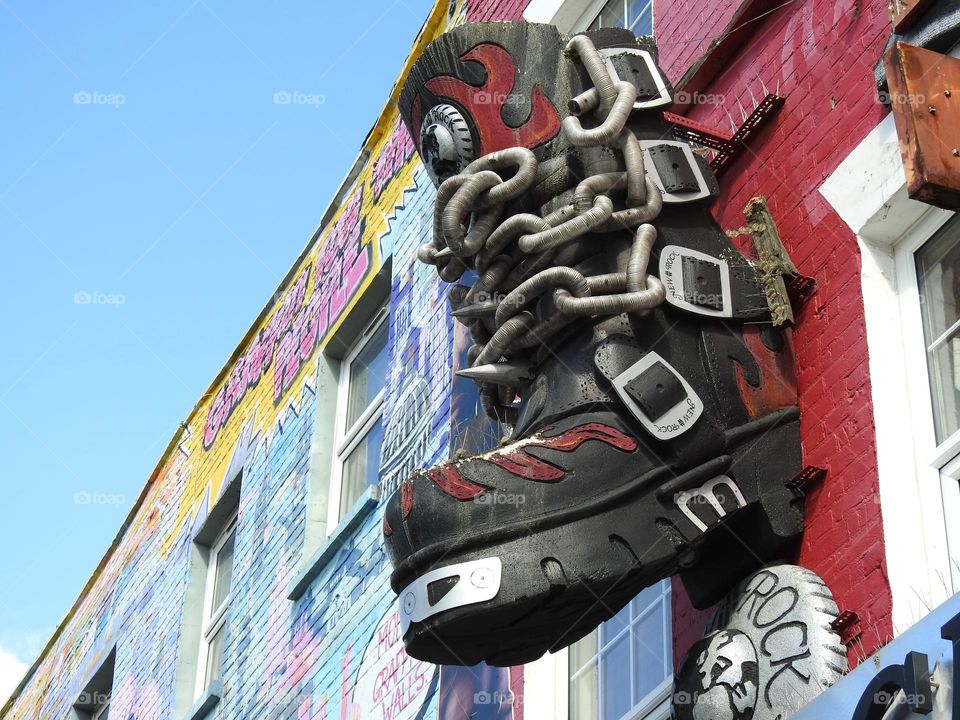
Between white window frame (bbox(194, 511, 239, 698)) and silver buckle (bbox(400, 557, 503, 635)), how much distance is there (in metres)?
6.45

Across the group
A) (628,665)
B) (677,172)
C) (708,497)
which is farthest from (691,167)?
(628,665)

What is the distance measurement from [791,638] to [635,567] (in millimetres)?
597

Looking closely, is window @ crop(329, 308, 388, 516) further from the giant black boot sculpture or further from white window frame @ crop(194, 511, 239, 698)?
the giant black boot sculpture

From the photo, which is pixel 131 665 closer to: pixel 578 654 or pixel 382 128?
pixel 382 128

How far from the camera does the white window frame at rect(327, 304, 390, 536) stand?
1127cm

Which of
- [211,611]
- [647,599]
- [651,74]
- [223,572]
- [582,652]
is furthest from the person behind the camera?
[223,572]

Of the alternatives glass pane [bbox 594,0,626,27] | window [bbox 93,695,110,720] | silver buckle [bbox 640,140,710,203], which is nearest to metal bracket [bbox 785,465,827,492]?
silver buckle [bbox 640,140,710,203]

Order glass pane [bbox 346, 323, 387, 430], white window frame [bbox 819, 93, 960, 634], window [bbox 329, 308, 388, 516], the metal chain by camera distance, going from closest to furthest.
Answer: white window frame [bbox 819, 93, 960, 634], the metal chain, window [bbox 329, 308, 388, 516], glass pane [bbox 346, 323, 387, 430]

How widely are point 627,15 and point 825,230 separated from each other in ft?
11.4

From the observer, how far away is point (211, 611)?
1334 centimetres

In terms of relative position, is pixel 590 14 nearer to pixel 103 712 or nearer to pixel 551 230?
pixel 551 230

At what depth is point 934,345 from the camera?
6.04 meters

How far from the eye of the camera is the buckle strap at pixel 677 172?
22.3ft

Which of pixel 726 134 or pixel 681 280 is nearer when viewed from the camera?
pixel 681 280
